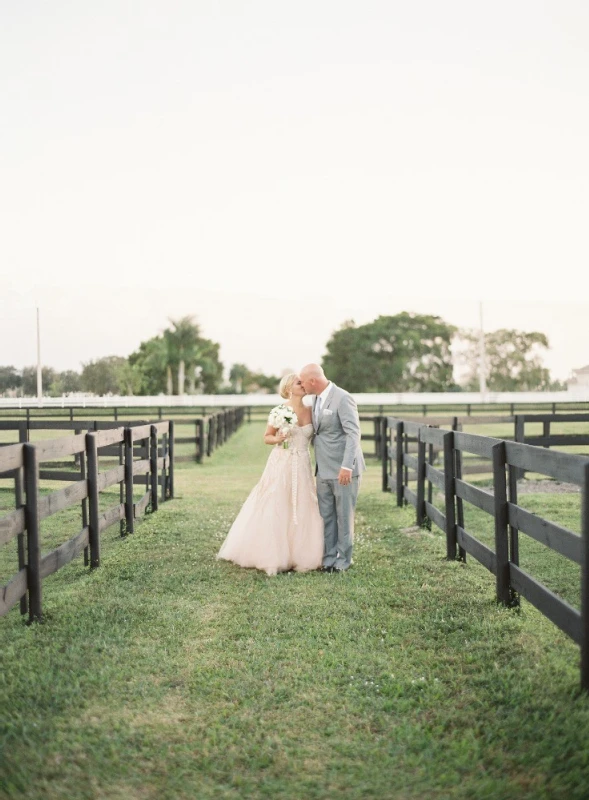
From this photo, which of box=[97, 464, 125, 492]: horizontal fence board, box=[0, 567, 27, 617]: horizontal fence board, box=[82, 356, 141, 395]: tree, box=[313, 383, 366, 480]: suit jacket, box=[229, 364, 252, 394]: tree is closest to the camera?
box=[0, 567, 27, 617]: horizontal fence board

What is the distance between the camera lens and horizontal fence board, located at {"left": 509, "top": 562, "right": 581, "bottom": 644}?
4129 millimetres

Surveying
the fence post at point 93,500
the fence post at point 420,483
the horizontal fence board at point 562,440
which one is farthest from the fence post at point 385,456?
the fence post at point 93,500

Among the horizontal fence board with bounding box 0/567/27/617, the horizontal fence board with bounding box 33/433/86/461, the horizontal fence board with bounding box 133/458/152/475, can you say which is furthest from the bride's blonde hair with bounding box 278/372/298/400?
the horizontal fence board with bounding box 133/458/152/475

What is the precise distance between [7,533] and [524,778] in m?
3.44

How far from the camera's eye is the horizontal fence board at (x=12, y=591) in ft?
16.6

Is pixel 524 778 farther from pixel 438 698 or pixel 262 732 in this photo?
pixel 262 732

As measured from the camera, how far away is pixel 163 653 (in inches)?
192

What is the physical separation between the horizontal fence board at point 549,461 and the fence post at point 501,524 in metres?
0.07

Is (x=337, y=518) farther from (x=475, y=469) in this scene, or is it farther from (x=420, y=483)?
(x=475, y=469)

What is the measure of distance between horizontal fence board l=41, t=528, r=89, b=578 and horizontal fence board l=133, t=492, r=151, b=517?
287cm

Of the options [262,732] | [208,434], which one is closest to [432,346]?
[208,434]

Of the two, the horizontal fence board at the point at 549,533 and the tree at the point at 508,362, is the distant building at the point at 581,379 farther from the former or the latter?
the horizontal fence board at the point at 549,533

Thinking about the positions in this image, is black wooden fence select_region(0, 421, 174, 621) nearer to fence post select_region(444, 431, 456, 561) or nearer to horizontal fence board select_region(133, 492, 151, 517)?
horizontal fence board select_region(133, 492, 151, 517)

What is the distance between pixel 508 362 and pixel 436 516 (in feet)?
330
